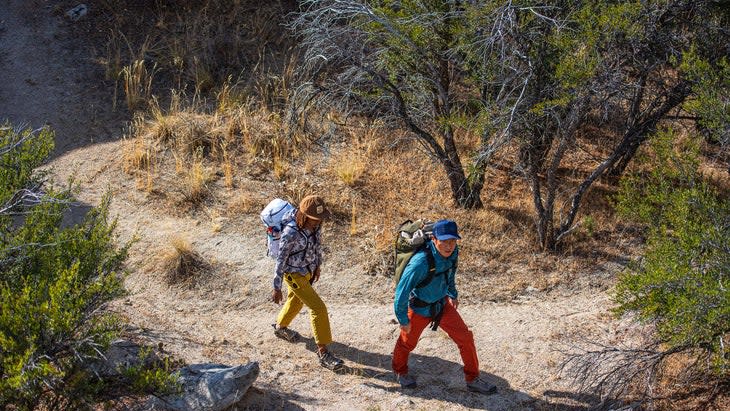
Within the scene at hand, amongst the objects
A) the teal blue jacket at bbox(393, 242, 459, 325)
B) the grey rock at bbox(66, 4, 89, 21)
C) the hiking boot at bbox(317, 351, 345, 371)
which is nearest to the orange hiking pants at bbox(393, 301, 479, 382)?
the teal blue jacket at bbox(393, 242, 459, 325)

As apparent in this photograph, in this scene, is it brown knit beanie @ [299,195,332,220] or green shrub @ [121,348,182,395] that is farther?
brown knit beanie @ [299,195,332,220]

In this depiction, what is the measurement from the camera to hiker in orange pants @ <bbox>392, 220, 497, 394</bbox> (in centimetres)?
610

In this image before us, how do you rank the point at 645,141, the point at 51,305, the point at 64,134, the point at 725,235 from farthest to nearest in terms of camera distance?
the point at 64,134
the point at 645,141
the point at 725,235
the point at 51,305

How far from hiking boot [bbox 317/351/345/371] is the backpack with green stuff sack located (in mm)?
1268

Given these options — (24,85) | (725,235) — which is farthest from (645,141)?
(24,85)

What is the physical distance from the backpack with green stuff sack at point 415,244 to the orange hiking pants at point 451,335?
0.38 meters

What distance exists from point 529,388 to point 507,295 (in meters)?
1.82

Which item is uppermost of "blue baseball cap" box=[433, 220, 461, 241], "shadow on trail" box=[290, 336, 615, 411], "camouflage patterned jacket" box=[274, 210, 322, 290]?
"blue baseball cap" box=[433, 220, 461, 241]

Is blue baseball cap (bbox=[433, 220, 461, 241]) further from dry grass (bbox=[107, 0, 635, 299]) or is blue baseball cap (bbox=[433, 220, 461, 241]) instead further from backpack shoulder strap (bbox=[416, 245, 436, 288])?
dry grass (bbox=[107, 0, 635, 299])

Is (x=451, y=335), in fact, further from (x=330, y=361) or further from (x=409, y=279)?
(x=330, y=361)

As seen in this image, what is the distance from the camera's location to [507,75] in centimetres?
857

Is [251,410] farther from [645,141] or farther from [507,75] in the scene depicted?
[645,141]

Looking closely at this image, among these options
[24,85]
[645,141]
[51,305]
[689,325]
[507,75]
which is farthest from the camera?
[24,85]

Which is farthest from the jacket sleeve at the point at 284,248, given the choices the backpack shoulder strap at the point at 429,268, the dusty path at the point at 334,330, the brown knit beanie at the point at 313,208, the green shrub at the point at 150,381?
the green shrub at the point at 150,381
